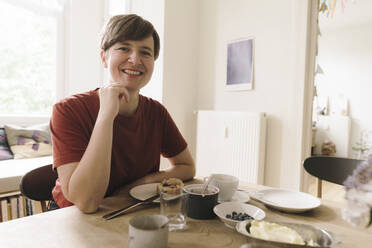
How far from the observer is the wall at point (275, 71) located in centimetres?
230

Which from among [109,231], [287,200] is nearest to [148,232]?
[109,231]

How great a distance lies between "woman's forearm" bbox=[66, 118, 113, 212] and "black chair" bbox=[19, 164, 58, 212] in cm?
31

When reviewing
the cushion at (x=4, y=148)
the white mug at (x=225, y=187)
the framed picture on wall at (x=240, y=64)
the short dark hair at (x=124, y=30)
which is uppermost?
the framed picture on wall at (x=240, y=64)

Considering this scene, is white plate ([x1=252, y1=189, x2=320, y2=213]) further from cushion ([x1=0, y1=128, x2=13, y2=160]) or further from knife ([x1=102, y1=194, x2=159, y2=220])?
cushion ([x1=0, y1=128, x2=13, y2=160])

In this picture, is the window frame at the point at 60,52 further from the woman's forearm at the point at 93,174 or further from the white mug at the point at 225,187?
the white mug at the point at 225,187

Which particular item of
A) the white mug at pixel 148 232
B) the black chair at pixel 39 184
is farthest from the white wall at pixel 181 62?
the white mug at pixel 148 232

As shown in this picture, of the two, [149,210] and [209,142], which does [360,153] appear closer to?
[209,142]

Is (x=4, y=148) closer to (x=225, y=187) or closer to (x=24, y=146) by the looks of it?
(x=24, y=146)

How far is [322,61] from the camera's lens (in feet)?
10.0

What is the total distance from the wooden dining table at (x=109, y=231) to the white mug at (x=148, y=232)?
2.4 inches

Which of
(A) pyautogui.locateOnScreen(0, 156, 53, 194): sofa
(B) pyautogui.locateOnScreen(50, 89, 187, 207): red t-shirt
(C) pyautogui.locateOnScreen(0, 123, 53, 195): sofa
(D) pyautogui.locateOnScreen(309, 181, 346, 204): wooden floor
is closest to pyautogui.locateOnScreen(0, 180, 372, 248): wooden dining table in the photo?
(B) pyautogui.locateOnScreen(50, 89, 187, 207): red t-shirt

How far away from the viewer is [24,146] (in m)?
2.52

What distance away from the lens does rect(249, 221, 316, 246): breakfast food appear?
1.53 feet

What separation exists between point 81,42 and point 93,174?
266cm
